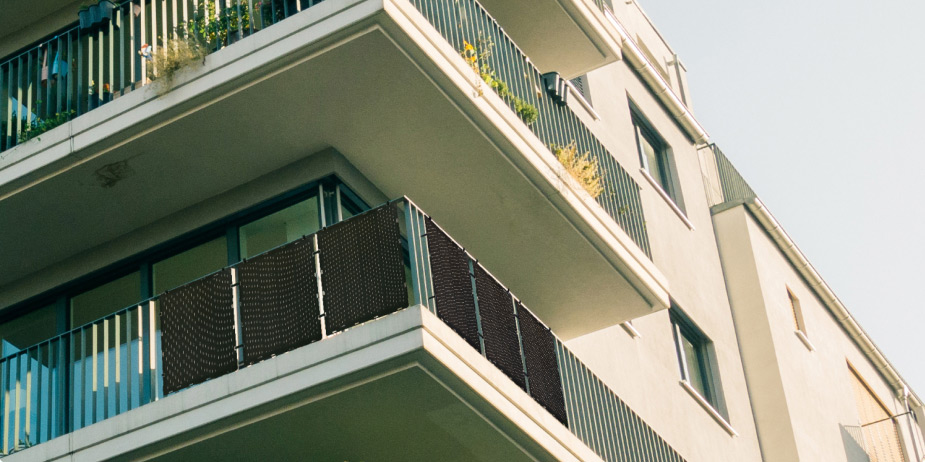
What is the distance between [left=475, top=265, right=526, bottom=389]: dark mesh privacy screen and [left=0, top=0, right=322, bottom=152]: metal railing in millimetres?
3272

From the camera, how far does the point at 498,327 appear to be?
46.9 feet

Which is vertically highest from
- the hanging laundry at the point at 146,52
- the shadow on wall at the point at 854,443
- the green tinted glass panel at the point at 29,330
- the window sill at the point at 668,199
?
the window sill at the point at 668,199

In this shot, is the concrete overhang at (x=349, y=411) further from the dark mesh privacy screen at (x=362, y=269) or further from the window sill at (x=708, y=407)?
the window sill at (x=708, y=407)

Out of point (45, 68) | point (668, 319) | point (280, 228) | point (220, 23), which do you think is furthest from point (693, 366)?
point (45, 68)

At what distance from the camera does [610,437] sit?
16.2m

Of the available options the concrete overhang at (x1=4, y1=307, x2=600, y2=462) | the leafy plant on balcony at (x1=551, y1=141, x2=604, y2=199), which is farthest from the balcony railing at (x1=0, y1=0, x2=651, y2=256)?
the concrete overhang at (x1=4, y1=307, x2=600, y2=462)

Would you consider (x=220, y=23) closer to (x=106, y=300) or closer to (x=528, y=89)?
(x=106, y=300)

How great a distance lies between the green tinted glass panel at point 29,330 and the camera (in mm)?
15969

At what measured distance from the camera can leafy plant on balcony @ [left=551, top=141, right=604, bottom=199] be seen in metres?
16.5

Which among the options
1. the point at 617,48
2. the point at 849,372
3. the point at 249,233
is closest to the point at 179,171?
the point at 249,233

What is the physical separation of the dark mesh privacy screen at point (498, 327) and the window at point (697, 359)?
821cm

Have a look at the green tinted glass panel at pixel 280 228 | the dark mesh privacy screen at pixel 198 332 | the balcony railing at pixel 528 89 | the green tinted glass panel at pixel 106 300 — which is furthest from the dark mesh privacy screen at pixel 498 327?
the green tinted glass panel at pixel 106 300

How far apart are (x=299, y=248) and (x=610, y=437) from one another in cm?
466

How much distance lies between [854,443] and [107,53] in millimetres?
16089
